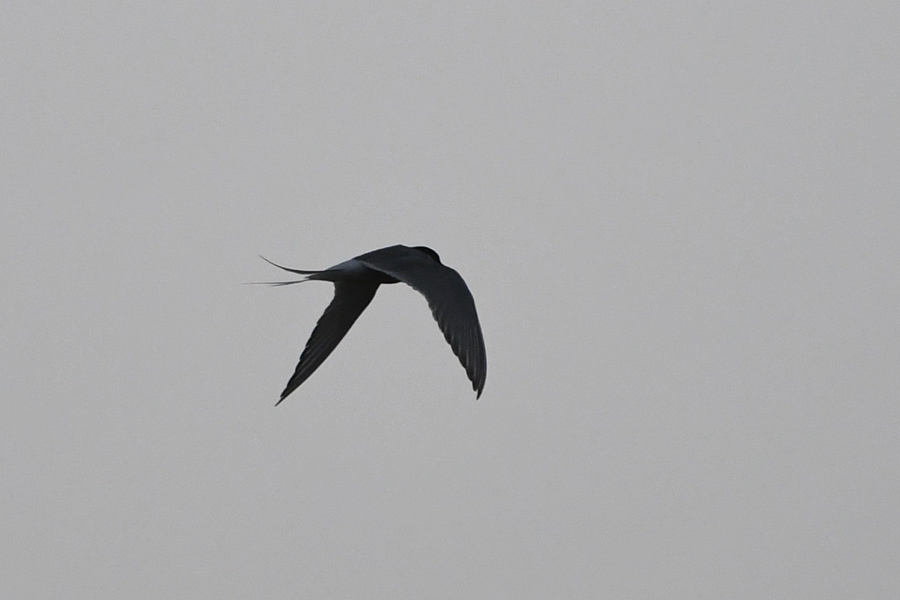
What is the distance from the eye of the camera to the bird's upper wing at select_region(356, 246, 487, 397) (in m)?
6.63

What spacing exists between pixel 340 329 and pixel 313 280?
0.58 meters

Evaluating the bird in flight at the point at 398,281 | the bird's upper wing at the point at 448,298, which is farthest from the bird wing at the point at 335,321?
the bird's upper wing at the point at 448,298

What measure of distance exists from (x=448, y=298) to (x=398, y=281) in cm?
95

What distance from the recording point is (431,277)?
7.12 metres

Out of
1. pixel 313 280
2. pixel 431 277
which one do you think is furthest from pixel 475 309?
pixel 313 280

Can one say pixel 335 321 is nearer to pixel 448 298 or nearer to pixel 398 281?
pixel 398 281

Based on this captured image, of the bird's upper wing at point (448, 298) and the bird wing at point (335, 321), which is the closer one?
the bird's upper wing at point (448, 298)

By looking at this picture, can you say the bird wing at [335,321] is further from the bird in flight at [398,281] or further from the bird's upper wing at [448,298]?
the bird's upper wing at [448,298]

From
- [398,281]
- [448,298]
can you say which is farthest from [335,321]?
[448,298]

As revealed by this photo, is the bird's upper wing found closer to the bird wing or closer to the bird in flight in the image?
the bird in flight

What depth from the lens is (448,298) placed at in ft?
22.7

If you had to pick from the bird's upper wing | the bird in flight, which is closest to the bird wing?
the bird in flight

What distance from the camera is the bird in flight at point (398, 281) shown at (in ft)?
22.0

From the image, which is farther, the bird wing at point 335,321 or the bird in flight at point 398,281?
the bird wing at point 335,321
